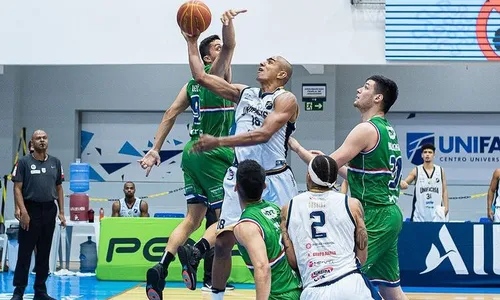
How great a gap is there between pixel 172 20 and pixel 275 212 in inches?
346

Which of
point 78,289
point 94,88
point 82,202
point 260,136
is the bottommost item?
point 78,289

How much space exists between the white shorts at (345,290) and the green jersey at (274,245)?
9.3 inches

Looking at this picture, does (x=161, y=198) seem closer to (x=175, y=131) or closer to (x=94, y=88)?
(x=175, y=131)

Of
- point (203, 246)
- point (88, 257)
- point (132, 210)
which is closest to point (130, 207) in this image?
point (132, 210)

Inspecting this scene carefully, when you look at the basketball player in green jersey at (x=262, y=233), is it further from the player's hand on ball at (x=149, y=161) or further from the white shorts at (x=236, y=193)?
the player's hand on ball at (x=149, y=161)

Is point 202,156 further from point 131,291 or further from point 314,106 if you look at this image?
point 314,106

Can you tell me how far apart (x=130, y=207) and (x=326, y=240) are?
9.47 metres

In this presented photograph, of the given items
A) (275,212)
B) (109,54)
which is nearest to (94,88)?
(109,54)

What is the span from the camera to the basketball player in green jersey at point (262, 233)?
5.17 m

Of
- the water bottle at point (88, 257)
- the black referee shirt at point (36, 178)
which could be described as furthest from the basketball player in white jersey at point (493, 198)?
the black referee shirt at point (36, 178)

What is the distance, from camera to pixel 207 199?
7.04 metres

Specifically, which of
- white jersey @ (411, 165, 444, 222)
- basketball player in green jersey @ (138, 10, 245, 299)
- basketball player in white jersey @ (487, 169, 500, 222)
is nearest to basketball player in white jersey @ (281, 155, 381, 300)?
basketball player in green jersey @ (138, 10, 245, 299)

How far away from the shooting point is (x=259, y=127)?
6320mm

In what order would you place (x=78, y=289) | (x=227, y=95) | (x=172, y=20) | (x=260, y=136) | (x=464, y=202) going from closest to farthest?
(x=260, y=136) → (x=227, y=95) → (x=78, y=289) → (x=172, y=20) → (x=464, y=202)
